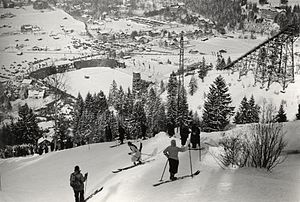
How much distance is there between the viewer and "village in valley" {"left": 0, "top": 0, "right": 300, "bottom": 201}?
104ft

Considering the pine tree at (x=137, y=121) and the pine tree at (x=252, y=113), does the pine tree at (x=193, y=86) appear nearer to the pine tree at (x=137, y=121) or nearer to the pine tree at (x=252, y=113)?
the pine tree at (x=137, y=121)

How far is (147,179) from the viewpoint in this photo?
8.66m

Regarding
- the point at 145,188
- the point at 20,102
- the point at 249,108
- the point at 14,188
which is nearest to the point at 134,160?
the point at 145,188

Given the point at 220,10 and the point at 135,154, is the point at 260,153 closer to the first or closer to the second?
the point at 135,154

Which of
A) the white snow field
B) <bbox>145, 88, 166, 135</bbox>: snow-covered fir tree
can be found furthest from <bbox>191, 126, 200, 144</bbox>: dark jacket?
<bbox>145, 88, 166, 135</bbox>: snow-covered fir tree

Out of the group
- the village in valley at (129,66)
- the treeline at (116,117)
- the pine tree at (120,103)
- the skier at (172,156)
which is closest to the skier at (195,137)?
the village in valley at (129,66)

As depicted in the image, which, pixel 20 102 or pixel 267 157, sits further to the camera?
pixel 20 102

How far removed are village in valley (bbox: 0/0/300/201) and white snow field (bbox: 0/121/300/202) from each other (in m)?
0.32

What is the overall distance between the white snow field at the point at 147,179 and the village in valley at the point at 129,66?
321mm

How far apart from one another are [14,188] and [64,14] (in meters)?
88.8

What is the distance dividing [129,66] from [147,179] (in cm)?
7430

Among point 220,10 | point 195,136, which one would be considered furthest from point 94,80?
point 195,136

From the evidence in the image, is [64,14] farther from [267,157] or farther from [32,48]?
[267,157]

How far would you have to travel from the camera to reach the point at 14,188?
36.6 feet
